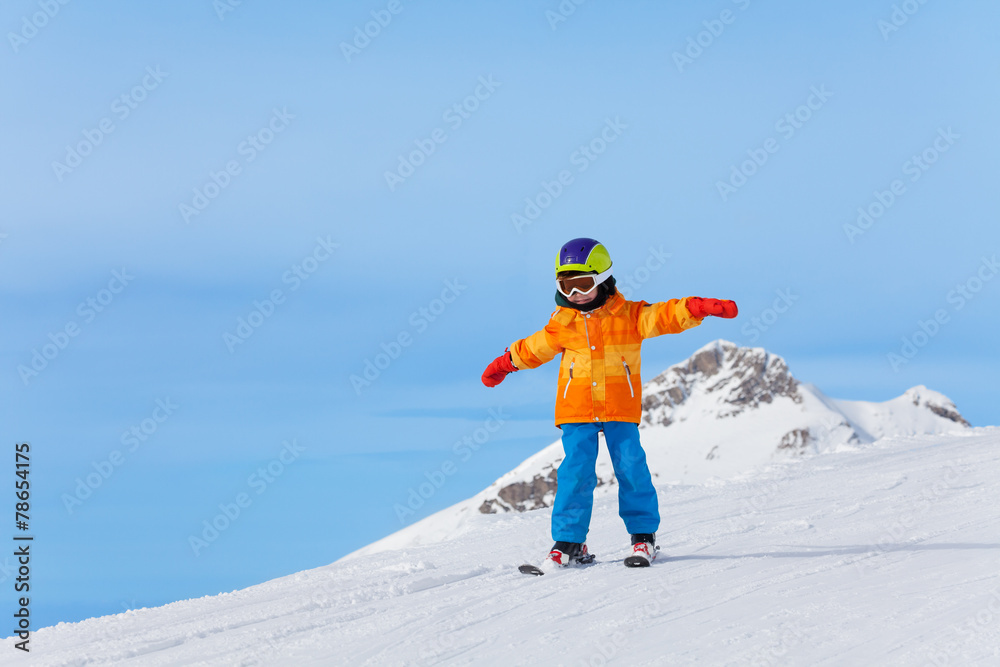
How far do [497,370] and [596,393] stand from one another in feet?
3.07

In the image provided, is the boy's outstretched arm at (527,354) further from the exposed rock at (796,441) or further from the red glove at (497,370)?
the exposed rock at (796,441)

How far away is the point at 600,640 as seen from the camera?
4.31 m

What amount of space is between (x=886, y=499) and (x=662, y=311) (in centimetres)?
374

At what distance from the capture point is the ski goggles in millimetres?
6223

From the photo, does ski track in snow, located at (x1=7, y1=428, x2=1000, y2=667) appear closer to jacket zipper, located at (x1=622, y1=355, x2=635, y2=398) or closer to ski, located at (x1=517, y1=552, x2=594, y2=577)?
ski, located at (x1=517, y1=552, x2=594, y2=577)

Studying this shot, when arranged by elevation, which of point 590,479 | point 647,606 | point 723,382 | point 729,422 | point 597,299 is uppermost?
point 723,382

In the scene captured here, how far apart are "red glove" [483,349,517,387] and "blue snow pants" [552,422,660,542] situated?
75cm

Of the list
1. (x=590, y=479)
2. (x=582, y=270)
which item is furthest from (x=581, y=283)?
(x=590, y=479)

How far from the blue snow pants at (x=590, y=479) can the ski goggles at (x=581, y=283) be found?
91cm

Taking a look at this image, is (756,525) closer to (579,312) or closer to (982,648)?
(579,312)

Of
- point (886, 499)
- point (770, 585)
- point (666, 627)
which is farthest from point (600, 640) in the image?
point (886, 499)

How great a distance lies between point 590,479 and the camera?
6.20 m

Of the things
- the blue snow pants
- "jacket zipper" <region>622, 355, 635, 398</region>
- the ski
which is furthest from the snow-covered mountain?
"jacket zipper" <region>622, 355, 635, 398</region>

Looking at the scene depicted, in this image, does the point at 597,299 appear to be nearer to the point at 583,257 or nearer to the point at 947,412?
the point at 583,257
